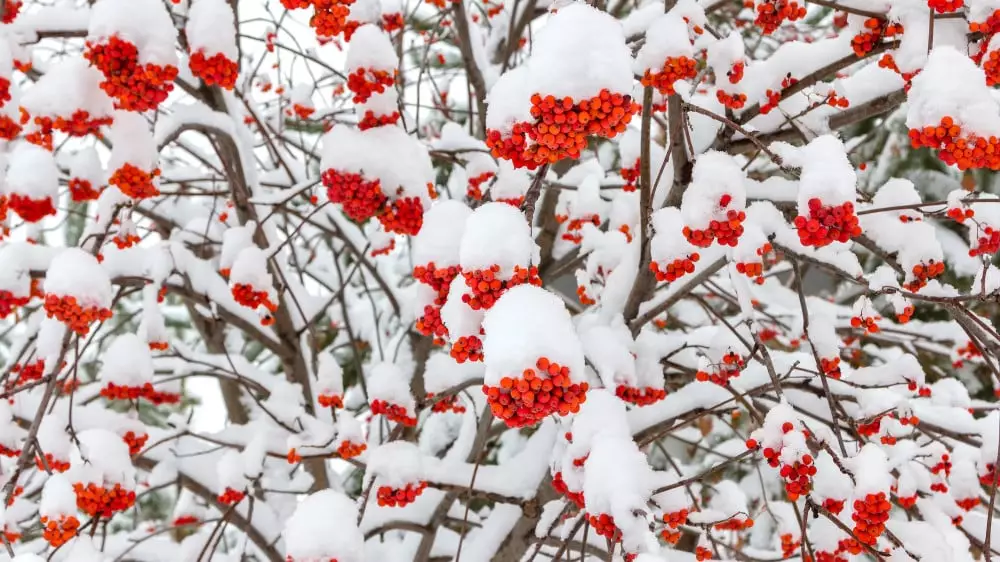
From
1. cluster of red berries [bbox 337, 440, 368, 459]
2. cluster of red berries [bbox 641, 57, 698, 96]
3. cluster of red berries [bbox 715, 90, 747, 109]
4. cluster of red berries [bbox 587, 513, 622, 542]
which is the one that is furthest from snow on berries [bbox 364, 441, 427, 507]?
cluster of red berries [bbox 715, 90, 747, 109]

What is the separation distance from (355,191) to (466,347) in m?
0.95

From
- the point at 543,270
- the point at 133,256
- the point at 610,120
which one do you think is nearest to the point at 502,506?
the point at 543,270

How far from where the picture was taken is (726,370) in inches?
97.6

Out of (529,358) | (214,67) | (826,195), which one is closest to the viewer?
(529,358)

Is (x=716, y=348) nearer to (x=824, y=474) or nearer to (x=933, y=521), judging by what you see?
(x=824, y=474)

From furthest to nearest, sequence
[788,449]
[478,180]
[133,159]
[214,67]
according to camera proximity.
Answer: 1. [478,180]
2. [133,159]
3. [214,67]
4. [788,449]

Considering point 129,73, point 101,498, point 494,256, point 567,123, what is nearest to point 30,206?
point 129,73

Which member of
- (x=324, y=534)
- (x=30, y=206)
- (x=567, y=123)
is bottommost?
(x=324, y=534)

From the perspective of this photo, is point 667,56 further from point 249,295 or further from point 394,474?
point 249,295

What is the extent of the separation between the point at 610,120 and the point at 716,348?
1443mm

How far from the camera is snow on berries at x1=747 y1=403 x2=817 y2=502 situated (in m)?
1.77

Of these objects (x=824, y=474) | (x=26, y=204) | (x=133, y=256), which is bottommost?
(x=824, y=474)

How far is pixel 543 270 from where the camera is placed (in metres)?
4.82

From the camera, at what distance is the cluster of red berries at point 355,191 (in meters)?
2.25
